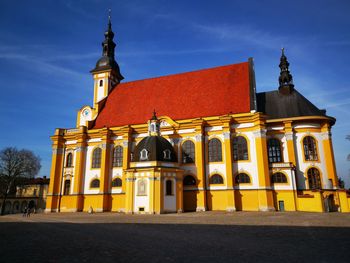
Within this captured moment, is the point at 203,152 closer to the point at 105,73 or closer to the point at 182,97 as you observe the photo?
the point at 182,97

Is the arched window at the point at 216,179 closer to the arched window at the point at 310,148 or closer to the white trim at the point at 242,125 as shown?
the white trim at the point at 242,125

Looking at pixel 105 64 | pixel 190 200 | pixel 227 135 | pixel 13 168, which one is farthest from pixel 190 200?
pixel 13 168

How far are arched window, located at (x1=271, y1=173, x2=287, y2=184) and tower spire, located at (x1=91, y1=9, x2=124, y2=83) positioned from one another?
26264mm

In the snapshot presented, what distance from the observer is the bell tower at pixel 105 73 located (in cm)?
3950

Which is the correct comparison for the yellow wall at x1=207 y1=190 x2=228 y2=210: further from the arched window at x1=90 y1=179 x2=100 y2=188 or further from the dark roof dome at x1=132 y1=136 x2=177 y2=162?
the arched window at x1=90 y1=179 x2=100 y2=188

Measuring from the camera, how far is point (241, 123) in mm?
28719

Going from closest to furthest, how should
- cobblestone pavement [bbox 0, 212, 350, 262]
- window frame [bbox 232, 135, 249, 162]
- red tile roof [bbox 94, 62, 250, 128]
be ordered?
cobblestone pavement [bbox 0, 212, 350, 262], window frame [bbox 232, 135, 249, 162], red tile roof [bbox 94, 62, 250, 128]

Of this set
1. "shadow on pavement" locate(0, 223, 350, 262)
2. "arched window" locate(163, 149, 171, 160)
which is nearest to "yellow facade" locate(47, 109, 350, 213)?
"arched window" locate(163, 149, 171, 160)

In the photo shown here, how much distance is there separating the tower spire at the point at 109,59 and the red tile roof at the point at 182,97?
3214 millimetres

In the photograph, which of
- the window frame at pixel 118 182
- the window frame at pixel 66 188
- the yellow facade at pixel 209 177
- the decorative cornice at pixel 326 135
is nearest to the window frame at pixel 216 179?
the yellow facade at pixel 209 177

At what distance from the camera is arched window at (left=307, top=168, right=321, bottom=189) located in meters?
26.9

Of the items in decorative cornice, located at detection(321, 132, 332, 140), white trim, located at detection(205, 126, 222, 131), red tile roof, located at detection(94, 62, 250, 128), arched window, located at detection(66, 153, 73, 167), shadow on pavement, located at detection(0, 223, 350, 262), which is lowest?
shadow on pavement, located at detection(0, 223, 350, 262)

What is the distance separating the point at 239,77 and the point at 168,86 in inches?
367

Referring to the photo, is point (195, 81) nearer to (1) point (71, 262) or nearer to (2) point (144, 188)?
(2) point (144, 188)
